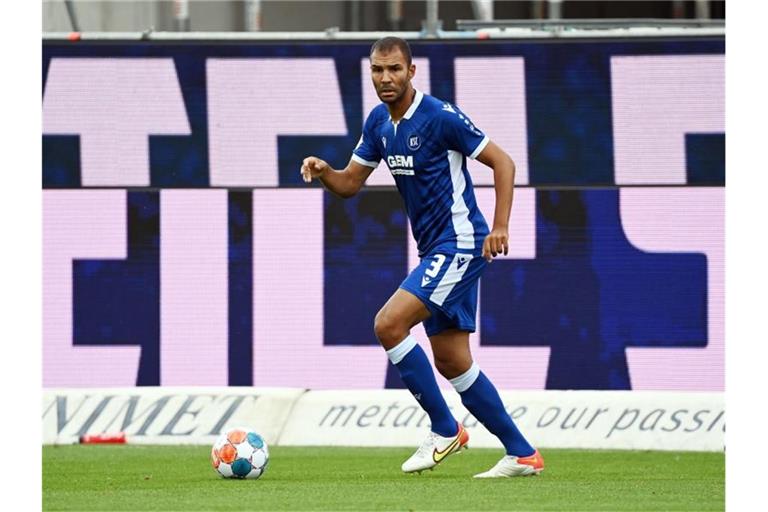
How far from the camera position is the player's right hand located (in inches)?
305

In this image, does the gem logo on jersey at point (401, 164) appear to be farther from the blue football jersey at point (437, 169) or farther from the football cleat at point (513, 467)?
the football cleat at point (513, 467)

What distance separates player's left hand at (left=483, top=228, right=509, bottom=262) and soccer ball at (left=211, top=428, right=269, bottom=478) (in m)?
1.58

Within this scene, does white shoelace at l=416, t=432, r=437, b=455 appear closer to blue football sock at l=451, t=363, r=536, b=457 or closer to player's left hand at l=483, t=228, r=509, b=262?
blue football sock at l=451, t=363, r=536, b=457

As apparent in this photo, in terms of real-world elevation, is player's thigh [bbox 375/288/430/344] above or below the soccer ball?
above

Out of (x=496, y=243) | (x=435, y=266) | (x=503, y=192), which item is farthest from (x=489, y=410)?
(x=503, y=192)

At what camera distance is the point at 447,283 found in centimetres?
770

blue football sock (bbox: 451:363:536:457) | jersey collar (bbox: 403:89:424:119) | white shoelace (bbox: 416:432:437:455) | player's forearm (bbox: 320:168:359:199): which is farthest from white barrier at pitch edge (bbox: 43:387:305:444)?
jersey collar (bbox: 403:89:424:119)

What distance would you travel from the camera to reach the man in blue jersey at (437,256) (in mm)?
7660

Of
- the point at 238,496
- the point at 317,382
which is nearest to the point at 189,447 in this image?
the point at 317,382

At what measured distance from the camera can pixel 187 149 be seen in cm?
1141

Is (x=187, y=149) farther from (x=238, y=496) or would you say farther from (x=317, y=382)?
(x=238, y=496)

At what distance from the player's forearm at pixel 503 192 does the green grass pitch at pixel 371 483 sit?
1.28 meters

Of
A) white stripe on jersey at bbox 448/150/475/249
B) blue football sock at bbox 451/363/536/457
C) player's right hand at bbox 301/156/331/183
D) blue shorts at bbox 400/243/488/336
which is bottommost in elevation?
blue football sock at bbox 451/363/536/457

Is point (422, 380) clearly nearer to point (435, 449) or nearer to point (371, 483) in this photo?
point (435, 449)
